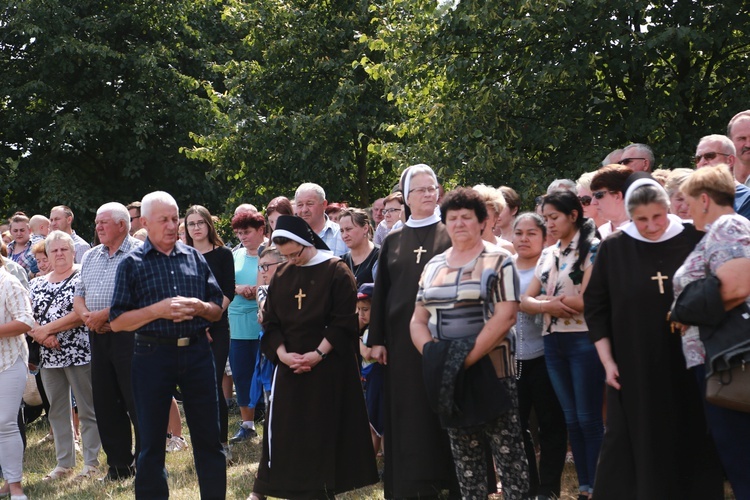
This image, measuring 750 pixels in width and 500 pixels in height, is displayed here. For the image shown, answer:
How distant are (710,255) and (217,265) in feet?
16.2

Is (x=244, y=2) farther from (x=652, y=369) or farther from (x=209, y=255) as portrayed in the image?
(x=652, y=369)

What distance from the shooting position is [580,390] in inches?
246

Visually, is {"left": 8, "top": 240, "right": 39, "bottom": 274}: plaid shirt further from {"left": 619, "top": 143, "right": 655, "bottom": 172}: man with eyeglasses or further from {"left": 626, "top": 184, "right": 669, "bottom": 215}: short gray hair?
Result: {"left": 626, "top": 184, "right": 669, "bottom": 215}: short gray hair

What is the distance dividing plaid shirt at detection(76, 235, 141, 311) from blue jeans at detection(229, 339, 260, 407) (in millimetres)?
2039

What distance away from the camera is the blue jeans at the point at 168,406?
21.3 feet

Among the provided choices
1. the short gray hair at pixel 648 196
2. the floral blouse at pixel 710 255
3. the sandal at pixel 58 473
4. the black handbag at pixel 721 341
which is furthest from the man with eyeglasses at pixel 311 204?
the black handbag at pixel 721 341

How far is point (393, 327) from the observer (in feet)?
21.2

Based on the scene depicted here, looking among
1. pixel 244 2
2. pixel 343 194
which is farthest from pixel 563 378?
pixel 244 2

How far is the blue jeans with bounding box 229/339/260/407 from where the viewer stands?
9.69 metres

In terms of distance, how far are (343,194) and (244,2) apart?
5.42 metres

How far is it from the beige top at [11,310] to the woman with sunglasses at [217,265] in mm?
1702

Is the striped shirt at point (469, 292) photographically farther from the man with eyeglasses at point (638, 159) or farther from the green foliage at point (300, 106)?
the green foliage at point (300, 106)

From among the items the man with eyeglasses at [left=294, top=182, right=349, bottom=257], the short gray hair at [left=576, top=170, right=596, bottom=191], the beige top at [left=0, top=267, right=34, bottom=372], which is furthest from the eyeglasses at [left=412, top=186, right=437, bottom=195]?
the beige top at [left=0, top=267, right=34, bottom=372]

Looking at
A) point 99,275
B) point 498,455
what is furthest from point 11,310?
point 498,455
